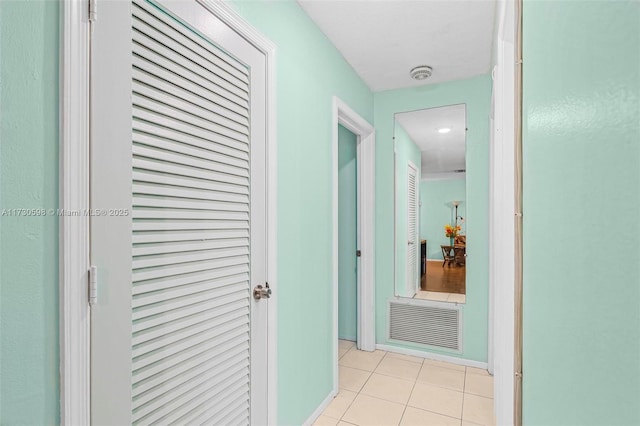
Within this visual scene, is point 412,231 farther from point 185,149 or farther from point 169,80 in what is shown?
point 169,80

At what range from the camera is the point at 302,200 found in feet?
6.46

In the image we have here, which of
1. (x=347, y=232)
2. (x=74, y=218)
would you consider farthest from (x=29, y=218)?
(x=347, y=232)

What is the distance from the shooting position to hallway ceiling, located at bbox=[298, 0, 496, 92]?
6.41 ft

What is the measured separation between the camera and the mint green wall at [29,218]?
0.72 meters

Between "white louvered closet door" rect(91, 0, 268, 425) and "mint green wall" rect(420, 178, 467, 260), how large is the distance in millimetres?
2019

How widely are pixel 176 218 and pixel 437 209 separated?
254cm

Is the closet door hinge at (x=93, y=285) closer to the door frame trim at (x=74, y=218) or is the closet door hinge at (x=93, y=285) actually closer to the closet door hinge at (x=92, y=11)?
the door frame trim at (x=74, y=218)

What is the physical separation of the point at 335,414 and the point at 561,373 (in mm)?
2009

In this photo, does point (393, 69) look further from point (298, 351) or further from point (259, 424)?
point (259, 424)

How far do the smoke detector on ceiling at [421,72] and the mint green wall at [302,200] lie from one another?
73cm

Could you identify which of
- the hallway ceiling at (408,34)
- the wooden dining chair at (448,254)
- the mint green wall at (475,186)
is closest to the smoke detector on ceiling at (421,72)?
the hallway ceiling at (408,34)

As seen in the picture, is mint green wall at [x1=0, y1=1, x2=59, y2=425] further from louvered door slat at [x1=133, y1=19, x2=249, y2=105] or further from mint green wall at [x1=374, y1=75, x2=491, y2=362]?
mint green wall at [x1=374, y1=75, x2=491, y2=362]

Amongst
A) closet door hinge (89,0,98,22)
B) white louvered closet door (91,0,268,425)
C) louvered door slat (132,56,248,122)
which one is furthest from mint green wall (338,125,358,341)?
closet door hinge (89,0,98,22)

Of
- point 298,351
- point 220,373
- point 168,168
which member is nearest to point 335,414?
point 298,351
